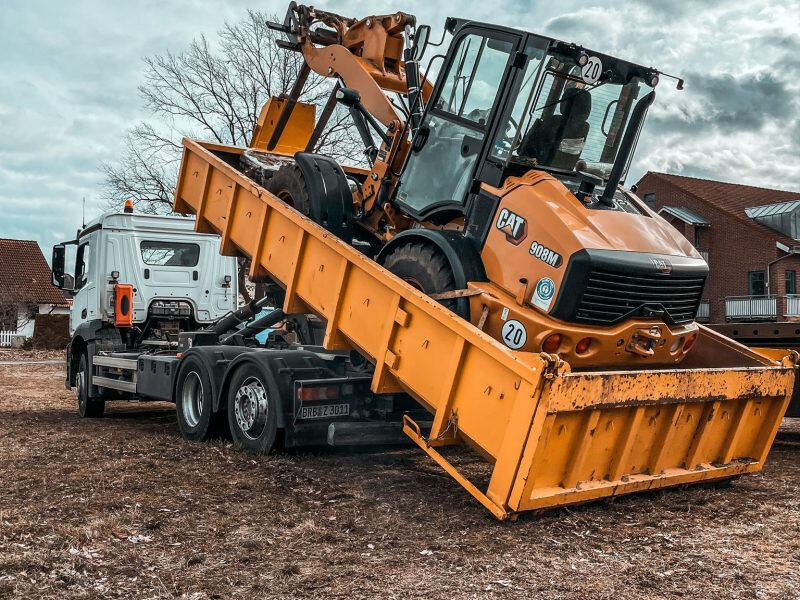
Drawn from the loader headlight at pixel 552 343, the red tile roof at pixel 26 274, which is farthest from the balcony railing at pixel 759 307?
the loader headlight at pixel 552 343

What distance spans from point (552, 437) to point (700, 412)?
1.59 meters

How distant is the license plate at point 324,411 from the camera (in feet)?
23.8

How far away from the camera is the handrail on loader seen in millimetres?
5223

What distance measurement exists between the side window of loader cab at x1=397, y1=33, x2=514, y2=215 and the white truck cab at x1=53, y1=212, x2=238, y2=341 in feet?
17.1

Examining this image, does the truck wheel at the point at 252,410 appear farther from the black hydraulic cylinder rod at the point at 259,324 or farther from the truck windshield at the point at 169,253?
the truck windshield at the point at 169,253

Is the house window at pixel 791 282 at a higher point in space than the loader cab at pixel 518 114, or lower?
lower

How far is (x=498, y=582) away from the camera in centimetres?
451

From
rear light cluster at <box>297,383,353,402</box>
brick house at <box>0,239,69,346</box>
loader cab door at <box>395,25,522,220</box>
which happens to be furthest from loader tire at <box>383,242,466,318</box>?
brick house at <box>0,239,69,346</box>

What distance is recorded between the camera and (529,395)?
5082 mm

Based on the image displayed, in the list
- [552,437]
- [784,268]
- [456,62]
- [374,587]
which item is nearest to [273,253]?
[456,62]

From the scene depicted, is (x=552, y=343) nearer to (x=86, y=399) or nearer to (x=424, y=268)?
(x=424, y=268)

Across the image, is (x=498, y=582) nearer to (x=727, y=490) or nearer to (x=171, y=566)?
(x=171, y=566)

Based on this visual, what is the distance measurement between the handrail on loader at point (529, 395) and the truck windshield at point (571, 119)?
1.45 metres

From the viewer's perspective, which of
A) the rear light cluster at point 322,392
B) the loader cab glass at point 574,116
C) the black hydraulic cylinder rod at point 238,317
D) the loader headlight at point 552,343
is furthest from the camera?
the black hydraulic cylinder rod at point 238,317
